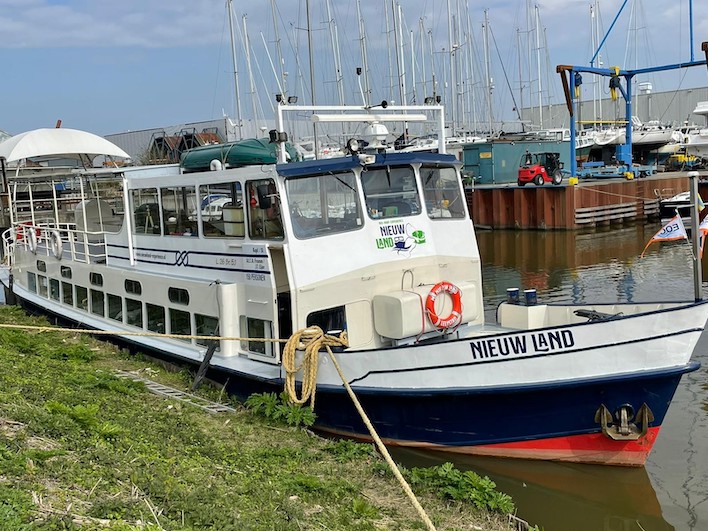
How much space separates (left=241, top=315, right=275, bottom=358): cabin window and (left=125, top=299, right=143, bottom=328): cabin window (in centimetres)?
280

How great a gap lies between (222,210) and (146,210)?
7.17 ft

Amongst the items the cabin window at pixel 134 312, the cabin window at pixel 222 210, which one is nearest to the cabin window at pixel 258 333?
the cabin window at pixel 222 210

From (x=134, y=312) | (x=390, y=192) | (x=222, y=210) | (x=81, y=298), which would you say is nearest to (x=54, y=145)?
(x=81, y=298)

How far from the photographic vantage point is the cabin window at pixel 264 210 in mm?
8809

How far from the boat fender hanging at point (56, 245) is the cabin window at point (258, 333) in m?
6.37

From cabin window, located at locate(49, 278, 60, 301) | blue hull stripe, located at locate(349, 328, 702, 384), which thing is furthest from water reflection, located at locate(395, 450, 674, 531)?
cabin window, located at locate(49, 278, 60, 301)

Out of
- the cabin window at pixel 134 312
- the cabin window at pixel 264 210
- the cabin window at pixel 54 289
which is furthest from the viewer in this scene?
the cabin window at pixel 54 289

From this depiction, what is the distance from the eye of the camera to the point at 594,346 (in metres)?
7.77

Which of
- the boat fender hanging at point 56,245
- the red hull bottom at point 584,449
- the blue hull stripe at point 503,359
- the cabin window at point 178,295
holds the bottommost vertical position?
the red hull bottom at point 584,449

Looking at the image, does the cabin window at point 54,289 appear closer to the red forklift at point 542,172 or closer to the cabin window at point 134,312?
the cabin window at point 134,312

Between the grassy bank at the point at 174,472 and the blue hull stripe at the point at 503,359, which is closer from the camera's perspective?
the grassy bank at the point at 174,472

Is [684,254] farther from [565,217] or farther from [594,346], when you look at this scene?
[594,346]

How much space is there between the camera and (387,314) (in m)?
9.48

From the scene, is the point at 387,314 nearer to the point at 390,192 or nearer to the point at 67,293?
→ the point at 390,192
